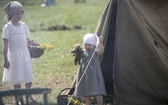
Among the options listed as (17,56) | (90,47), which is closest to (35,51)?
(17,56)

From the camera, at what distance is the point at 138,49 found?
6340mm

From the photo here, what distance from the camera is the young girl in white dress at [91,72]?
5.96m

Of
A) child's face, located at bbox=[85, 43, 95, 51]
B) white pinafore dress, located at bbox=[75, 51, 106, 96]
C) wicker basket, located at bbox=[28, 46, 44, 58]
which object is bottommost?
white pinafore dress, located at bbox=[75, 51, 106, 96]

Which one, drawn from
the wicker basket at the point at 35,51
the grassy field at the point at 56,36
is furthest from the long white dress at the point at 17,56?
the grassy field at the point at 56,36

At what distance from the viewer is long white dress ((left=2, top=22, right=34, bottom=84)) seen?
21.0ft

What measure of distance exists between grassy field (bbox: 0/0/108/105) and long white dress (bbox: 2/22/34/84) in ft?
2.24

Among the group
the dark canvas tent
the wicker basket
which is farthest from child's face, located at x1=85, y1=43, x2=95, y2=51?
the wicker basket

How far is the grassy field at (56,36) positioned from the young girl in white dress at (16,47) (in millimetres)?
694

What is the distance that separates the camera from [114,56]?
256 inches

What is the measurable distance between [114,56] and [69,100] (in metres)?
1.06

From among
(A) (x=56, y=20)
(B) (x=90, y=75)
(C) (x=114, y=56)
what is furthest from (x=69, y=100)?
(A) (x=56, y=20)

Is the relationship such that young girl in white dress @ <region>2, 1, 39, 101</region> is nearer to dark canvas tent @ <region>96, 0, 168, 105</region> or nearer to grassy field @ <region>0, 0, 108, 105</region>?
grassy field @ <region>0, 0, 108, 105</region>

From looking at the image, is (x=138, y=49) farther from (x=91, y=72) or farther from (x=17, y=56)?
(x=17, y=56)

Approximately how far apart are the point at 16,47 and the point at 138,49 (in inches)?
79.0
